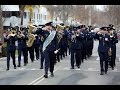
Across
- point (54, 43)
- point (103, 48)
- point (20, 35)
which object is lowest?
point (103, 48)

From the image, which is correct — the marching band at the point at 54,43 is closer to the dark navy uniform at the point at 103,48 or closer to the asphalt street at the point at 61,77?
the dark navy uniform at the point at 103,48

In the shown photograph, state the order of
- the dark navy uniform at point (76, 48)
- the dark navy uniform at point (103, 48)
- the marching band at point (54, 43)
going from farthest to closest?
the dark navy uniform at point (76, 48) → the dark navy uniform at point (103, 48) → the marching band at point (54, 43)

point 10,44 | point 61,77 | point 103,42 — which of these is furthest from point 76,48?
point 61,77

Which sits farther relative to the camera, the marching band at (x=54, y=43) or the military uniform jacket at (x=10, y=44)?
the military uniform jacket at (x=10, y=44)

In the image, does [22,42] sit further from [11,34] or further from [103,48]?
[103,48]

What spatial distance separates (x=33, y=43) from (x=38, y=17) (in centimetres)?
5674

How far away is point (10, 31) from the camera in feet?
65.6

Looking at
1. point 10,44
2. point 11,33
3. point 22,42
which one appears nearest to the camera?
point 10,44

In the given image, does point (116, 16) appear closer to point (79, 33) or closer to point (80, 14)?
point (80, 14)

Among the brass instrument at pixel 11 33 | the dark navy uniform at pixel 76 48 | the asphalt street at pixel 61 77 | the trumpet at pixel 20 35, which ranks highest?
the brass instrument at pixel 11 33

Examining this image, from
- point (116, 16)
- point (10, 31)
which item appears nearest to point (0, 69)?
point (10, 31)

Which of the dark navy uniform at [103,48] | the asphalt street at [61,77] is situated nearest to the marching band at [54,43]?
the dark navy uniform at [103,48]

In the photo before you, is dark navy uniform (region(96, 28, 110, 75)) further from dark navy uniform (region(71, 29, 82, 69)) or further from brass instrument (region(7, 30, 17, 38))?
brass instrument (region(7, 30, 17, 38))

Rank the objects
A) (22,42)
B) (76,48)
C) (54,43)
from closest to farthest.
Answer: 1. (54,43)
2. (76,48)
3. (22,42)
